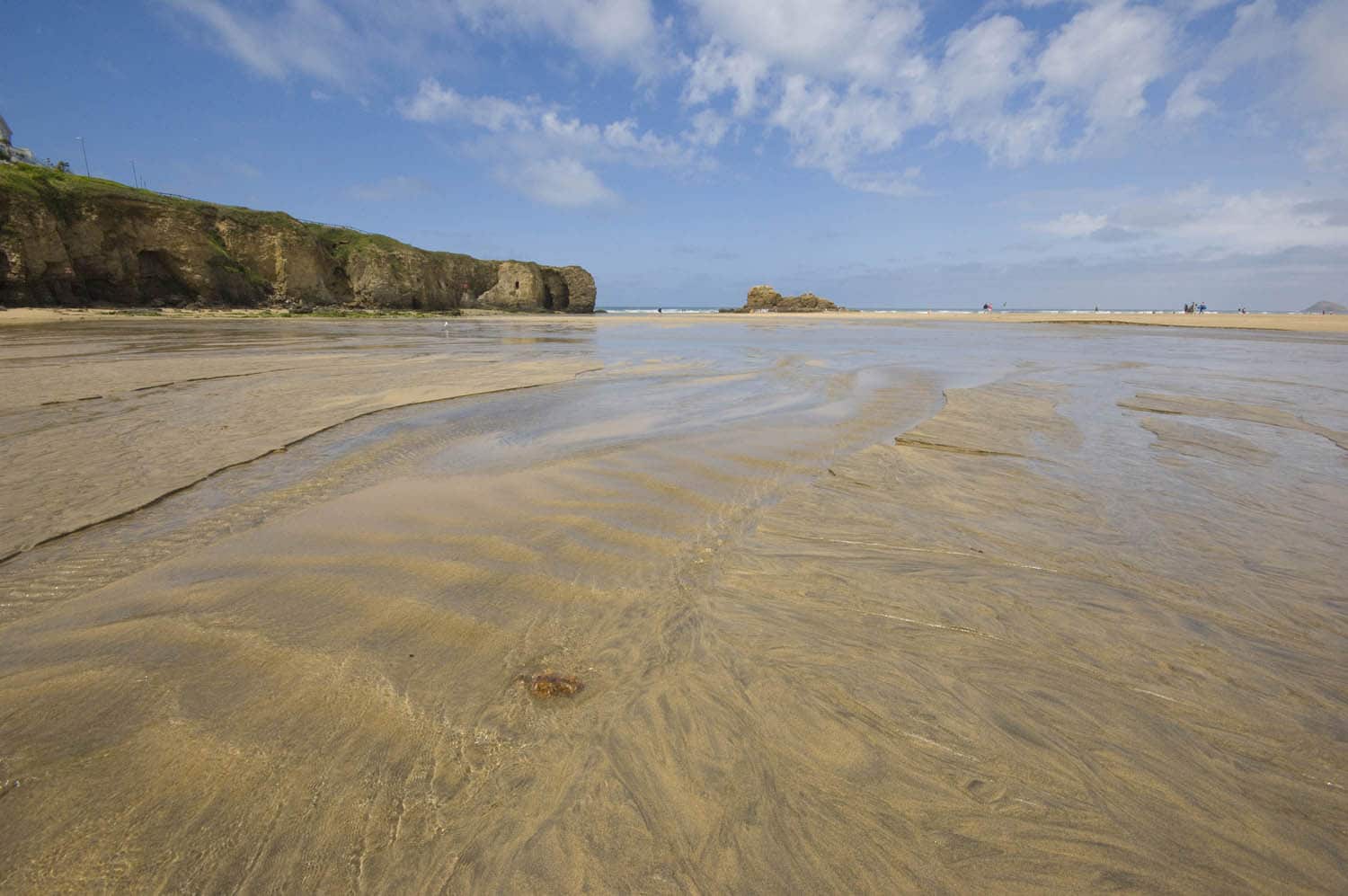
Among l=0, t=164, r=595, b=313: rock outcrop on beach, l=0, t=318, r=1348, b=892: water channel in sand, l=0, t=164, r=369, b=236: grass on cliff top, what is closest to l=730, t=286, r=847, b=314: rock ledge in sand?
l=0, t=164, r=595, b=313: rock outcrop on beach

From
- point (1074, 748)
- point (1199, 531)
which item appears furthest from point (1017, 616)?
point (1199, 531)

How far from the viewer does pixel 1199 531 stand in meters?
3.32

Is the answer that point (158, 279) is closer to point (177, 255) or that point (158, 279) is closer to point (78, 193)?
point (177, 255)

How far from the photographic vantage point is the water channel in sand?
4.42 ft

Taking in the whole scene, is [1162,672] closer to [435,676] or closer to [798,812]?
[798,812]

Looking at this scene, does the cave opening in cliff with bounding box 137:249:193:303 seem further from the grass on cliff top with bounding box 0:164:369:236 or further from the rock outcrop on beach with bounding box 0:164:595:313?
the grass on cliff top with bounding box 0:164:369:236

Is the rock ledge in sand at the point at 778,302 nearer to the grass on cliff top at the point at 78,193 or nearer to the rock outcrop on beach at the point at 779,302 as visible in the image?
the rock outcrop on beach at the point at 779,302

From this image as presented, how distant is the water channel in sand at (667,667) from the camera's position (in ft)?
4.42

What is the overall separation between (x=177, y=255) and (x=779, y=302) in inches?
2635

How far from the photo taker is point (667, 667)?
6.76 ft

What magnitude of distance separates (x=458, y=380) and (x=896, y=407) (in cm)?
684

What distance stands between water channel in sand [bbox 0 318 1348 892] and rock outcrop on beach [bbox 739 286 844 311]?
77.5 metres

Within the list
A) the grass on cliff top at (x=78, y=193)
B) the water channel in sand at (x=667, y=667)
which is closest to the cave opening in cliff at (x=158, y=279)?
the grass on cliff top at (x=78, y=193)

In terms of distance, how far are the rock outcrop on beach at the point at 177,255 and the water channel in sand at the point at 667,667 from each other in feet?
117
